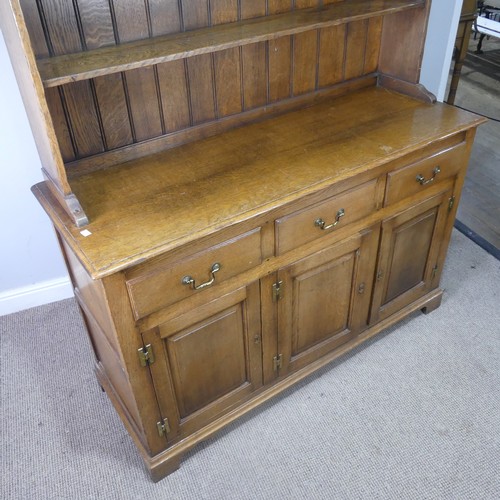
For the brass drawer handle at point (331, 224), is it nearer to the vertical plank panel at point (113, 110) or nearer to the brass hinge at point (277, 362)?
the brass hinge at point (277, 362)

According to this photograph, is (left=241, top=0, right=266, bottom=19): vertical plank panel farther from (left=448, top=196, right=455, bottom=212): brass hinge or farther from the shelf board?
(left=448, top=196, right=455, bottom=212): brass hinge

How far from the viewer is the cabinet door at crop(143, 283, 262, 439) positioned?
1.34 meters

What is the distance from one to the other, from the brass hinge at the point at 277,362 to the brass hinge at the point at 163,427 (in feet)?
1.28

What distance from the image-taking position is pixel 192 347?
1.40 meters

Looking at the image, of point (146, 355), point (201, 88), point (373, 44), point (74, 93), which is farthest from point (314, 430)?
point (373, 44)

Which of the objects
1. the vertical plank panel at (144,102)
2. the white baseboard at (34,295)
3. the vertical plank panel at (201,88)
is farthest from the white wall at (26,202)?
the vertical plank panel at (201,88)

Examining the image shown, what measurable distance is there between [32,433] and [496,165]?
109 inches

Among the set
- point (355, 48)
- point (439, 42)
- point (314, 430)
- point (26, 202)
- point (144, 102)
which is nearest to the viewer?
point (144, 102)

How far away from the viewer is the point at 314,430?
1.67 metres

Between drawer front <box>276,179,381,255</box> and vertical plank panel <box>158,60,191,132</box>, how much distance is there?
0.46 m

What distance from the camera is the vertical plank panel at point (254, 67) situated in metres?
1.52

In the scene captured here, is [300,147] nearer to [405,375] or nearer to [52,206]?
[52,206]

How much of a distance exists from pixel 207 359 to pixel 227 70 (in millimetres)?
864

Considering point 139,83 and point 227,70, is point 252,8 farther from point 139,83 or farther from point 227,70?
point 139,83
